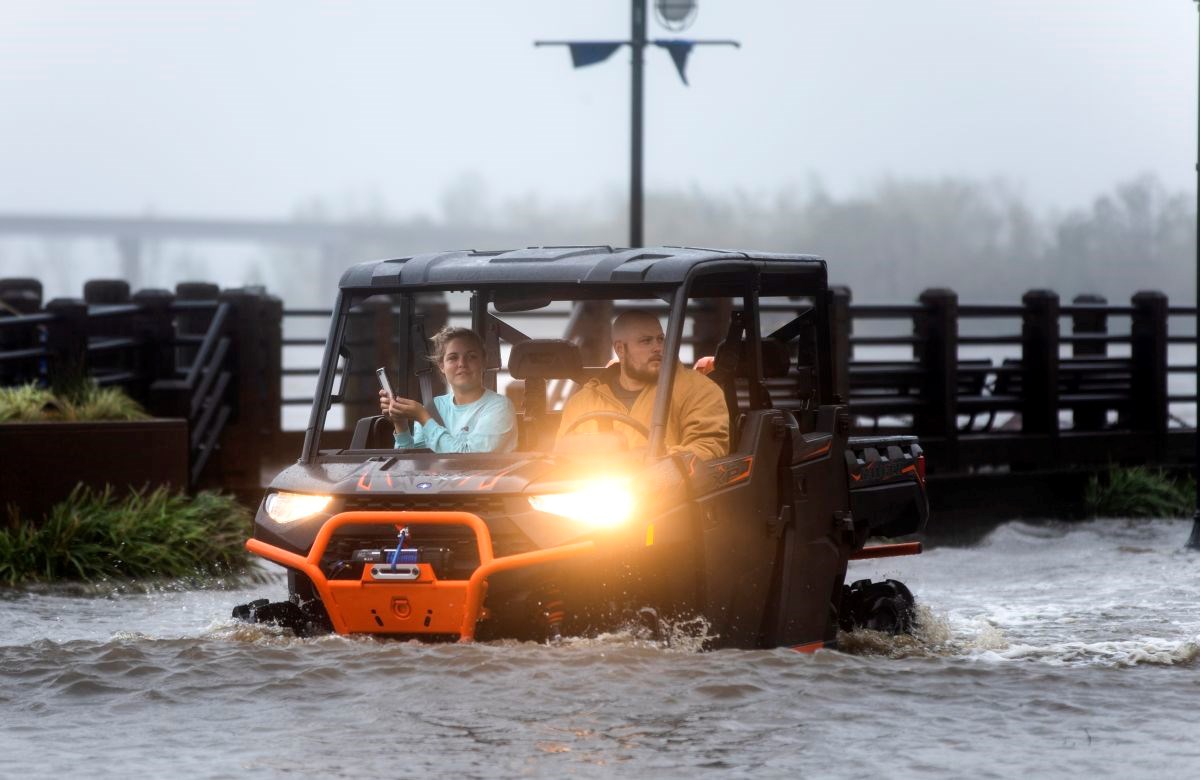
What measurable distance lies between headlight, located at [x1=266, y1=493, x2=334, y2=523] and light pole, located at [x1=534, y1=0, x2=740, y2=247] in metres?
11.3

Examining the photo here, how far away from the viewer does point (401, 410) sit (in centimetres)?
879

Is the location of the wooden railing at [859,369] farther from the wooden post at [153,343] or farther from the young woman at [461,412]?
the young woman at [461,412]

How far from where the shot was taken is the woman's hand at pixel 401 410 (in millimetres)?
8758

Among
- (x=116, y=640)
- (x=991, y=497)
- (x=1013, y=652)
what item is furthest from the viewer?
(x=991, y=497)

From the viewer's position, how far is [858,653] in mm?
9562

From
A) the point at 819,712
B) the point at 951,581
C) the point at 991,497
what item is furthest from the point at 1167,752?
the point at 991,497

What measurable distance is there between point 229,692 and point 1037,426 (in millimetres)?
12619

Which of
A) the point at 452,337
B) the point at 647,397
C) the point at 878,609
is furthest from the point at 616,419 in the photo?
the point at 878,609

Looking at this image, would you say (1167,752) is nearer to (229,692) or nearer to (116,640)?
(229,692)

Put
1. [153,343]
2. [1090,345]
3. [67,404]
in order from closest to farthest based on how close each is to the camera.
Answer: [67,404]
[153,343]
[1090,345]

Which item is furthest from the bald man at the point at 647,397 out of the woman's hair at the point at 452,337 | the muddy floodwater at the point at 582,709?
the muddy floodwater at the point at 582,709

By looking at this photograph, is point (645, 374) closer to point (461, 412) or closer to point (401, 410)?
point (461, 412)

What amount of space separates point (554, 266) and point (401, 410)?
1160mm

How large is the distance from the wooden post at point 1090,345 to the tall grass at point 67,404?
10.1 m
